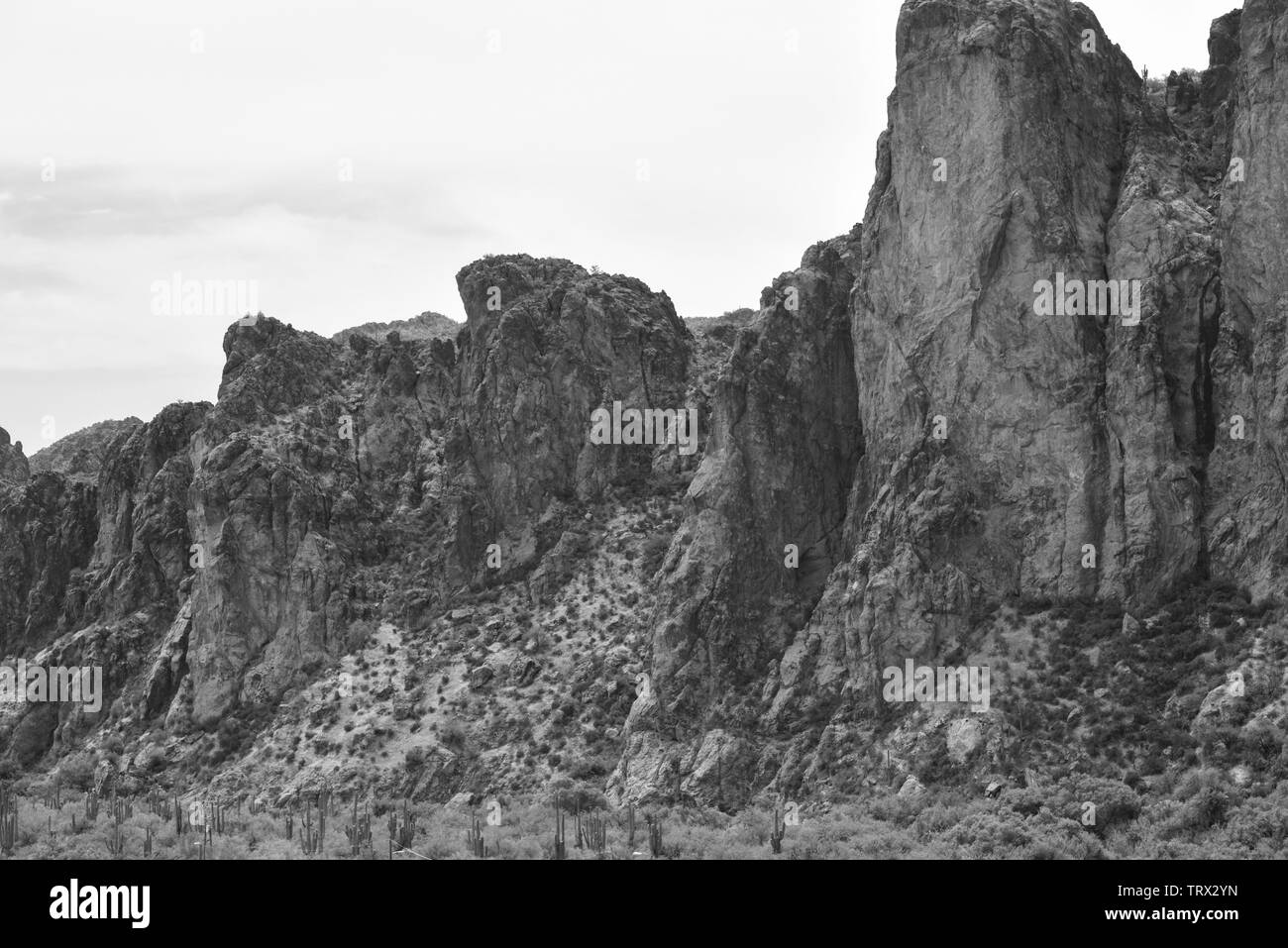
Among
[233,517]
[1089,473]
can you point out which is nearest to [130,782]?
[233,517]

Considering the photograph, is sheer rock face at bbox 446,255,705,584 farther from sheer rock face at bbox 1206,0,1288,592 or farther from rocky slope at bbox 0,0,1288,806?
sheer rock face at bbox 1206,0,1288,592

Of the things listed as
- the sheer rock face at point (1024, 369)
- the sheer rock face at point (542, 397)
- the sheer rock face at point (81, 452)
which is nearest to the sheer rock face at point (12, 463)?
the sheer rock face at point (81, 452)

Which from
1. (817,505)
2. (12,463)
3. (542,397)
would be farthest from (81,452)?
(817,505)

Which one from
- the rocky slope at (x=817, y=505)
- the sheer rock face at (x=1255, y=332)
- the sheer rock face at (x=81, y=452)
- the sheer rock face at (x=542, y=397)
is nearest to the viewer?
the sheer rock face at (x=1255, y=332)

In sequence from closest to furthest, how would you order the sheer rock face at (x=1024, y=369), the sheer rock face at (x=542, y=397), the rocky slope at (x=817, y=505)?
the rocky slope at (x=817, y=505) < the sheer rock face at (x=1024, y=369) < the sheer rock face at (x=542, y=397)

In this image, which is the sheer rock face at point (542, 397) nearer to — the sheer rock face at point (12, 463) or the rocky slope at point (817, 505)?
the rocky slope at point (817, 505)

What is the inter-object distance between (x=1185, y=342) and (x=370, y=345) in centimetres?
6404

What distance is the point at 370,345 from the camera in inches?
4382

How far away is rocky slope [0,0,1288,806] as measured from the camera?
65.1 metres

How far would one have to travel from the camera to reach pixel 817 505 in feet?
263

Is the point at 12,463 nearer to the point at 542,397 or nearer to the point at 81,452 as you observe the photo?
the point at 81,452

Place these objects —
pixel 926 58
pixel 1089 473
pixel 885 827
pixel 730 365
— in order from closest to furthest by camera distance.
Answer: pixel 885 827 → pixel 1089 473 → pixel 926 58 → pixel 730 365

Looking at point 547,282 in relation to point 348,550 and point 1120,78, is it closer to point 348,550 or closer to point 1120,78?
point 348,550

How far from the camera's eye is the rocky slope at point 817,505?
65125 mm
